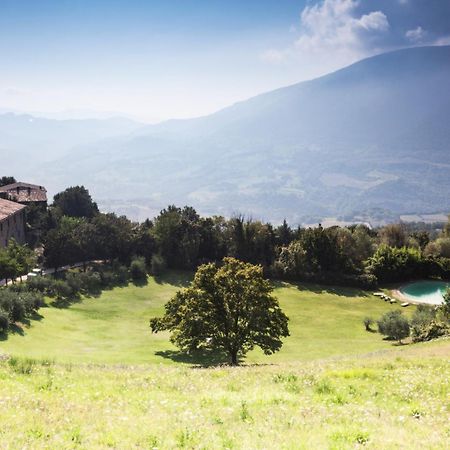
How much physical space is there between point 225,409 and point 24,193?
109m

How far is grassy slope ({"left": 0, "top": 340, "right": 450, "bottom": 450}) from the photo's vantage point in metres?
10.6

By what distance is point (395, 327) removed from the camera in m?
47.5

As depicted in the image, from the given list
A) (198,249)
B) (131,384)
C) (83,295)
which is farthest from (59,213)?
(131,384)

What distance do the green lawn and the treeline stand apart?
15.5ft

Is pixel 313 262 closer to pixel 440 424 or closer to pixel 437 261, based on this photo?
pixel 437 261

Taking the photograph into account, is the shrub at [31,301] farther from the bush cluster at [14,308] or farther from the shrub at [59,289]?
the shrub at [59,289]

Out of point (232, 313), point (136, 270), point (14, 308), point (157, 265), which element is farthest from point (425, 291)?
point (14, 308)

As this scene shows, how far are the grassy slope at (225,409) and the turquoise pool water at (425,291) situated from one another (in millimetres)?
56029

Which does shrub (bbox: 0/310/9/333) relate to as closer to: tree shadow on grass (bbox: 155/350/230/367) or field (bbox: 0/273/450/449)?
tree shadow on grass (bbox: 155/350/230/367)

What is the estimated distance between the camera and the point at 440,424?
12.2 m

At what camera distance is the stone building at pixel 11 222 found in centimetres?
8081

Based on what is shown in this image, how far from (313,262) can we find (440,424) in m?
68.6

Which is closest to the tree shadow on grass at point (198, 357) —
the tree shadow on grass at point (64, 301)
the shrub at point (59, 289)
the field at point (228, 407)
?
the field at point (228, 407)

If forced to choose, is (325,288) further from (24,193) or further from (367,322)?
(24,193)
